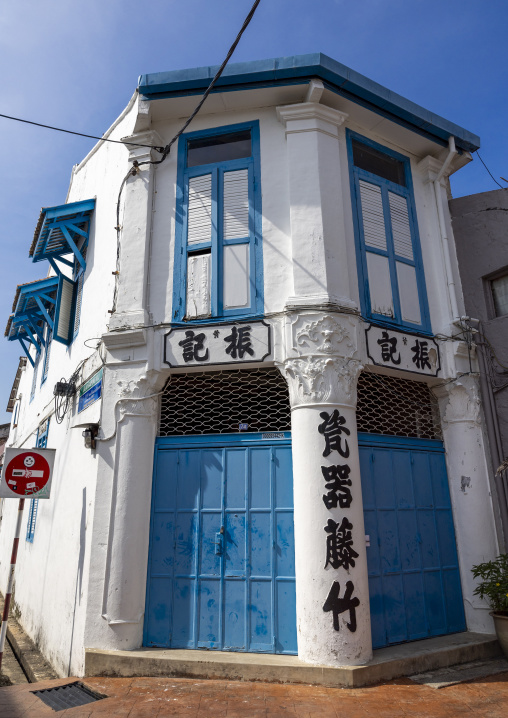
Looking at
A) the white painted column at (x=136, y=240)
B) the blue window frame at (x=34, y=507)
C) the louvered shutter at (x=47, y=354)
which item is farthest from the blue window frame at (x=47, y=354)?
the white painted column at (x=136, y=240)

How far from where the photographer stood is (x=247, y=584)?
620 centimetres

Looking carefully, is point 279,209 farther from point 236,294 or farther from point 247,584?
point 247,584

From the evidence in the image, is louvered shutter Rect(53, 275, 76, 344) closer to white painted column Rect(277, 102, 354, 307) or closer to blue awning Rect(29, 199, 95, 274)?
blue awning Rect(29, 199, 95, 274)

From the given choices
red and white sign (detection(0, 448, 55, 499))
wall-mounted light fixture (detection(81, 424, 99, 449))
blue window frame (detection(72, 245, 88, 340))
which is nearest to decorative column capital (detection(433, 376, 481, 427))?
wall-mounted light fixture (detection(81, 424, 99, 449))

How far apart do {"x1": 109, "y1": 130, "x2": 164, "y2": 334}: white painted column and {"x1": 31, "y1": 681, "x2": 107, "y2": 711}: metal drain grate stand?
4250 millimetres

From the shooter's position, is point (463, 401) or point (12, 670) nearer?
point (463, 401)

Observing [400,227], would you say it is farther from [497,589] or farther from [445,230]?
[497,589]

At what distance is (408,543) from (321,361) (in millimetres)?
2770

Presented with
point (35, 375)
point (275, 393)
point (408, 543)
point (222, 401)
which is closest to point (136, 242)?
point (222, 401)

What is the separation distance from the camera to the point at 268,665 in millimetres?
5496

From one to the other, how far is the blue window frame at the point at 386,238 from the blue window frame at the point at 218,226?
1539mm

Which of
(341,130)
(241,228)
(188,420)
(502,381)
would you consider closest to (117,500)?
(188,420)

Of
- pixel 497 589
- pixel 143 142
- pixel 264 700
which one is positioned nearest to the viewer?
pixel 264 700

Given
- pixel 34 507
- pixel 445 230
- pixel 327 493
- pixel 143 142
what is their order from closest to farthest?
1. pixel 327 493
2. pixel 143 142
3. pixel 445 230
4. pixel 34 507
